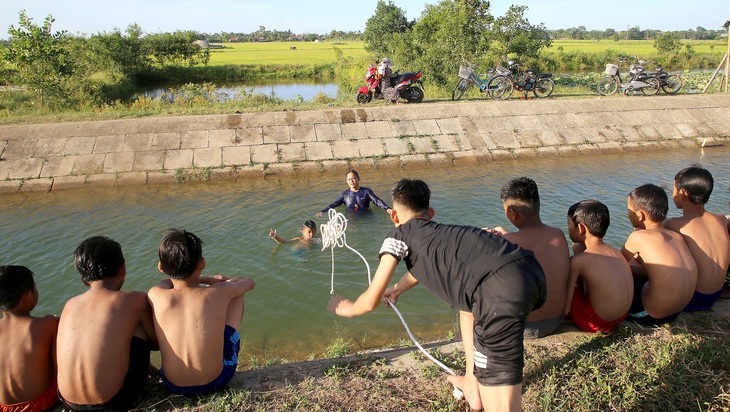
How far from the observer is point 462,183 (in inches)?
381

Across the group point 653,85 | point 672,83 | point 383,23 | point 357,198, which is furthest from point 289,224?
point 383,23

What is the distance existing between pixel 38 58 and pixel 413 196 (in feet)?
51.6

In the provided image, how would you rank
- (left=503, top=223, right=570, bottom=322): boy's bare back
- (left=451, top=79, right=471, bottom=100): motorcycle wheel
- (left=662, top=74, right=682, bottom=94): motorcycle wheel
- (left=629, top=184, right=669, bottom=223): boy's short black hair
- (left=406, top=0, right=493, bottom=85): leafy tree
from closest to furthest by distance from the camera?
(left=503, top=223, right=570, bottom=322): boy's bare back
(left=629, top=184, right=669, bottom=223): boy's short black hair
(left=451, top=79, right=471, bottom=100): motorcycle wheel
(left=662, top=74, right=682, bottom=94): motorcycle wheel
(left=406, top=0, right=493, bottom=85): leafy tree

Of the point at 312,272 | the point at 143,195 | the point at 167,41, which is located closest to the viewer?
the point at 312,272

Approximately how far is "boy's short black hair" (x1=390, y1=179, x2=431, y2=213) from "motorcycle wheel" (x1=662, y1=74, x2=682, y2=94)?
16546 mm

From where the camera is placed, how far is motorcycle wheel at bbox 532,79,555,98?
1502 centimetres

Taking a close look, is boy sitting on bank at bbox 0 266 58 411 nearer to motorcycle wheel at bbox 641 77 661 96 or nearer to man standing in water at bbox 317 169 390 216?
man standing in water at bbox 317 169 390 216

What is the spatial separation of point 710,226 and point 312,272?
426 centimetres

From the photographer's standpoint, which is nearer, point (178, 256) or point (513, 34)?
point (178, 256)

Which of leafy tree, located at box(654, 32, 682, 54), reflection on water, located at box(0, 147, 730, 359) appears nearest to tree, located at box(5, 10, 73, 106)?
reflection on water, located at box(0, 147, 730, 359)

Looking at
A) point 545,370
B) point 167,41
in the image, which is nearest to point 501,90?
point 545,370

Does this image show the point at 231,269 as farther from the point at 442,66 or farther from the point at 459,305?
the point at 442,66

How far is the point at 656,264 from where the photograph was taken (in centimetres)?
345

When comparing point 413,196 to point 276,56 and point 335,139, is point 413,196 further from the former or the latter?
point 276,56
